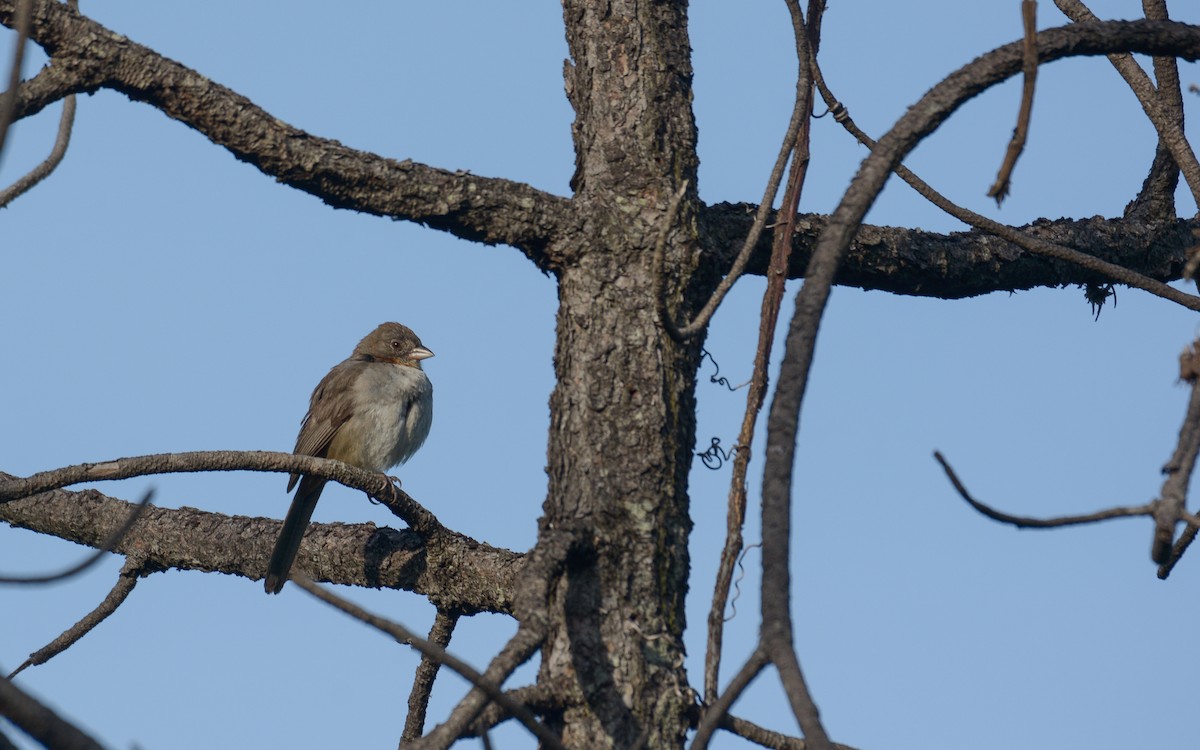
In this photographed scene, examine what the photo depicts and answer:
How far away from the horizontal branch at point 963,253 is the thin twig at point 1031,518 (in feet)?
5.60

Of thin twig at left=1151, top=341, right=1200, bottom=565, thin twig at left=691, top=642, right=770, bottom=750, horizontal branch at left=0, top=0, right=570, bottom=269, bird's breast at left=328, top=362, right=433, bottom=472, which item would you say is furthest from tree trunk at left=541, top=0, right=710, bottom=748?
bird's breast at left=328, top=362, right=433, bottom=472

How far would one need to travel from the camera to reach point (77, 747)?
5.35ft

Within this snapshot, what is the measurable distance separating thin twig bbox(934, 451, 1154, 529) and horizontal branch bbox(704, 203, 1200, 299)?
1.71m

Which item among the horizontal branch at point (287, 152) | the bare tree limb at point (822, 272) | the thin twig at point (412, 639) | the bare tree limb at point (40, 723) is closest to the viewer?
the bare tree limb at point (40, 723)

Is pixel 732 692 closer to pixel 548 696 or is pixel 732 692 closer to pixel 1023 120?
pixel 548 696

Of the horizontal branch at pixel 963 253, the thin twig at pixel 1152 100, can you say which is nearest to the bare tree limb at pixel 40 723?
the horizontal branch at pixel 963 253

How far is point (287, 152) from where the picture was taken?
11.1 feet

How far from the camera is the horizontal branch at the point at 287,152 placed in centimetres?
319

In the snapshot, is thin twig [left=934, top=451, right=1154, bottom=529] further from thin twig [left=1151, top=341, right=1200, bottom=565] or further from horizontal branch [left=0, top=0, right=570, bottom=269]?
horizontal branch [left=0, top=0, right=570, bottom=269]

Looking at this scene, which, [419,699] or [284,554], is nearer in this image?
[419,699]

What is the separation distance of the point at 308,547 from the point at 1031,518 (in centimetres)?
338

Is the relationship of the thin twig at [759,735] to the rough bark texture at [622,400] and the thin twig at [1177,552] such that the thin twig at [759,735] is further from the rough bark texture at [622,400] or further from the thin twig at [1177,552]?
the thin twig at [1177,552]

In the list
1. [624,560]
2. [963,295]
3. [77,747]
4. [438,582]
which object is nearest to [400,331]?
[438,582]

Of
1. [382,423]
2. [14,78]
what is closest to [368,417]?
[382,423]
